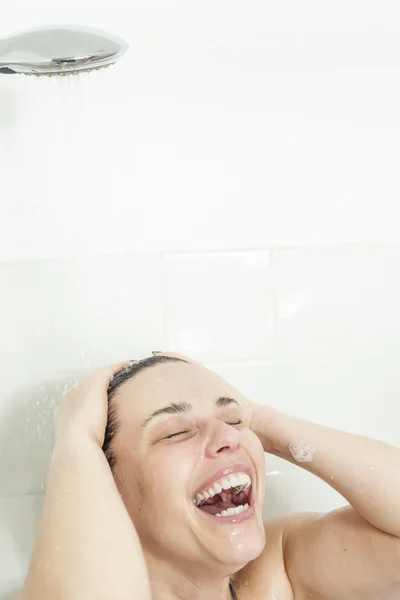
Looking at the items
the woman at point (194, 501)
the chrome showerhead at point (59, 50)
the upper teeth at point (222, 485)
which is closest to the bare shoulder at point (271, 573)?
the woman at point (194, 501)

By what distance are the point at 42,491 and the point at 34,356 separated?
0.26 metres

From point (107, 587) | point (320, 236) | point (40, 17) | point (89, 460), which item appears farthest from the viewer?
point (320, 236)

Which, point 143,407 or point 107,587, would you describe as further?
point 143,407

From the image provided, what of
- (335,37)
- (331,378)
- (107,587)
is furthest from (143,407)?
(335,37)

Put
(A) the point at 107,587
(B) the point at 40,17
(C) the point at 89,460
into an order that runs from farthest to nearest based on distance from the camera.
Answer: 1. (B) the point at 40,17
2. (C) the point at 89,460
3. (A) the point at 107,587

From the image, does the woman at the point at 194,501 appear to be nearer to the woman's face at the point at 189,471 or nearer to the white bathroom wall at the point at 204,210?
the woman's face at the point at 189,471

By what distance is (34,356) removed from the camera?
132 centimetres

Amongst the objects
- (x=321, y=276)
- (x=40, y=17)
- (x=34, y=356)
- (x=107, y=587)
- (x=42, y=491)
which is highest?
(x=40, y=17)

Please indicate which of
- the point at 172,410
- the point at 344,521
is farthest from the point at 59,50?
the point at 344,521

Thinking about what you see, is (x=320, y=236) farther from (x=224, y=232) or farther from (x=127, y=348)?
(x=127, y=348)

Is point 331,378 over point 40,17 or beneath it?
beneath

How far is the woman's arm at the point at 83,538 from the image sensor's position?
81 cm

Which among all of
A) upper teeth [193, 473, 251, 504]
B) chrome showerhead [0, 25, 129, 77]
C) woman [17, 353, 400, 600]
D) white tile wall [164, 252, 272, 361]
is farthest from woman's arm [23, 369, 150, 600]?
chrome showerhead [0, 25, 129, 77]

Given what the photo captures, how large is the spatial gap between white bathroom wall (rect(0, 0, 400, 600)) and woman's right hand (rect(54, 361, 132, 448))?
0.24 metres
